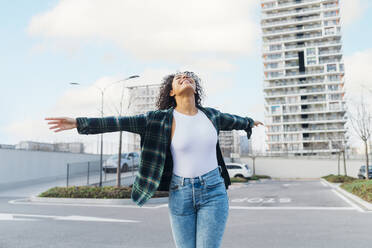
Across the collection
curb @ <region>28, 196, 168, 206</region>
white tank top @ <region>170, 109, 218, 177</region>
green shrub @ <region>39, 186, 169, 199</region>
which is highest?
white tank top @ <region>170, 109, 218, 177</region>

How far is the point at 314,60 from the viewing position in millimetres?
83250

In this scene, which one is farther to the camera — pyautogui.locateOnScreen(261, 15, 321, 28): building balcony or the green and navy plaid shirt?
pyautogui.locateOnScreen(261, 15, 321, 28): building balcony

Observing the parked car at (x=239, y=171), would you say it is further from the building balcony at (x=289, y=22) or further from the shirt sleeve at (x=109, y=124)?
the building balcony at (x=289, y=22)

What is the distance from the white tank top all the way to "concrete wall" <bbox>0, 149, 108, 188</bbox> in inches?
906

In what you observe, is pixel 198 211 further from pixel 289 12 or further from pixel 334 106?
pixel 289 12

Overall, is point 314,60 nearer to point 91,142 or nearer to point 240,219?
point 91,142

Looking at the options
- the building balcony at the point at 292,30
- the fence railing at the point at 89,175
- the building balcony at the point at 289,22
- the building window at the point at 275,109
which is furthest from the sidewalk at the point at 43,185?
the building balcony at the point at 289,22

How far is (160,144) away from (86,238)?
453 cm

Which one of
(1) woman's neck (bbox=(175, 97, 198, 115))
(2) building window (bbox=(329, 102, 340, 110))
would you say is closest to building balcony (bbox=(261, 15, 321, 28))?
(2) building window (bbox=(329, 102, 340, 110))

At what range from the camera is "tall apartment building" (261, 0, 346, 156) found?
80.1 m

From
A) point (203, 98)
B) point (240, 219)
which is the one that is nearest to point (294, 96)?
point (240, 219)

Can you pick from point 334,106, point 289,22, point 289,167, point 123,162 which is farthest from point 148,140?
point 289,22

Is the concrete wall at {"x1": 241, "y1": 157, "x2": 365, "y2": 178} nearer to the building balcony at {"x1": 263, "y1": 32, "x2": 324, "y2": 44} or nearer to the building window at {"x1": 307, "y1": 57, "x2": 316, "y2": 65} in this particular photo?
the building window at {"x1": 307, "y1": 57, "x2": 316, "y2": 65}

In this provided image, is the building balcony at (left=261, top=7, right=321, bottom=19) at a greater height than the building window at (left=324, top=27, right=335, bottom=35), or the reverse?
the building balcony at (left=261, top=7, right=321, bottom=19)
